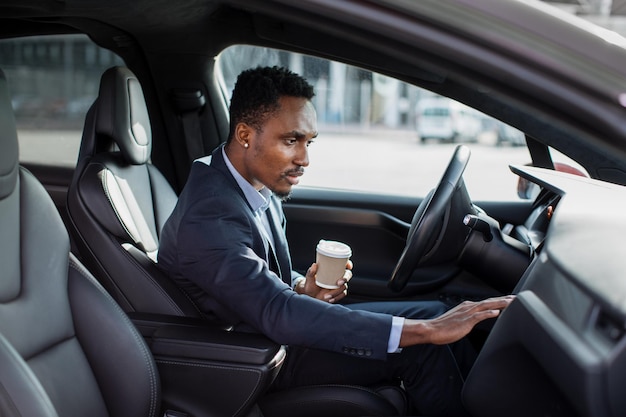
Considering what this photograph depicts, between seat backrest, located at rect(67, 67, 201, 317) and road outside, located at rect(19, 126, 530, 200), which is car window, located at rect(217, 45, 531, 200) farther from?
seat backrest, located at rect(67, 67, 201, 317)

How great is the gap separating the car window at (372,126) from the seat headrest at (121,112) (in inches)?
21.2

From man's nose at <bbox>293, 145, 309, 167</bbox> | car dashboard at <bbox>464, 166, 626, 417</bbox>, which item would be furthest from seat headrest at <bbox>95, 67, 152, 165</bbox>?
car dashboard at <bbox>464, 166, 626, 417</bbox>

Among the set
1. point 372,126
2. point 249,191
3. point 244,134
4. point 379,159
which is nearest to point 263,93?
point 244,134

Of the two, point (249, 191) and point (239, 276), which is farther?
point (249, 191)

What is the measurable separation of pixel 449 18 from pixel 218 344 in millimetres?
1098

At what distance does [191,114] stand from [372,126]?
15.8ft

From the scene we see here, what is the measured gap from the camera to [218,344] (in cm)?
182

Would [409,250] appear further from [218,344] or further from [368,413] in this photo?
[218,344]

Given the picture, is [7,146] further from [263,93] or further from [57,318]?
[263,93]

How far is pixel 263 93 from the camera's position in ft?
6.81

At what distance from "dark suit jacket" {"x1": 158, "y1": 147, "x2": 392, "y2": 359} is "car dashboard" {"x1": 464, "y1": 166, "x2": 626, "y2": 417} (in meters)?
0.46

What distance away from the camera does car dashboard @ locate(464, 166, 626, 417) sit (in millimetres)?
918

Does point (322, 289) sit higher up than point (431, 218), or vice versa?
point (431, 218)

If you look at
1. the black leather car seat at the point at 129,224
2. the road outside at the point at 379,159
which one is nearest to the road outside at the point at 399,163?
the road outside at the point at 379,159
